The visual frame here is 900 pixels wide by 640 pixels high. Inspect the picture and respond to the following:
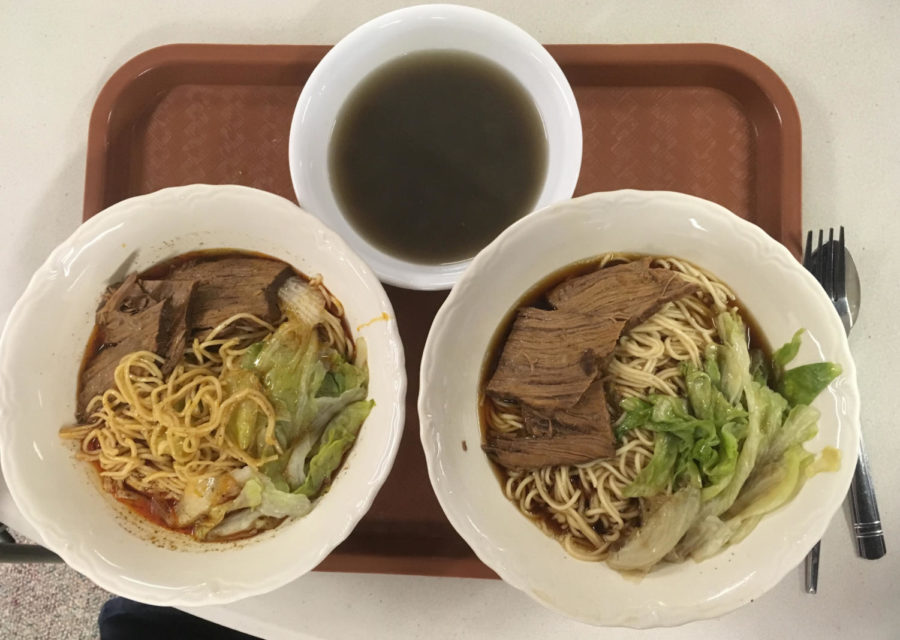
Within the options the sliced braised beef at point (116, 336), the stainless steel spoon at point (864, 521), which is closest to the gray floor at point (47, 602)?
the sliced braised beef at point (116, 336)

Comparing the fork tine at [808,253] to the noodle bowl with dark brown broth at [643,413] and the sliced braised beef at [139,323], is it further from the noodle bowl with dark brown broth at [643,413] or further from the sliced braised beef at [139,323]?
the sliced braised beef at [139,323]

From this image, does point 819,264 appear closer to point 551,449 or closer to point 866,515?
point 866,515

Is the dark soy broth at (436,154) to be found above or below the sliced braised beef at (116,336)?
above

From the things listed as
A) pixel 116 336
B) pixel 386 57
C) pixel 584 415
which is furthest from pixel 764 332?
pixel 116 336

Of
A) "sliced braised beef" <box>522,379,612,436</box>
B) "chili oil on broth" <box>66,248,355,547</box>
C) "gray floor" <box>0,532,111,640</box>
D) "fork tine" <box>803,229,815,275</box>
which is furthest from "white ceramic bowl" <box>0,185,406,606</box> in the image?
"gray floor" <box>0,532,111,640</box>

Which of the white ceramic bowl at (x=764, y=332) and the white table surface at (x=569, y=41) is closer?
the white ceramic bowl at (x=764, y=332)

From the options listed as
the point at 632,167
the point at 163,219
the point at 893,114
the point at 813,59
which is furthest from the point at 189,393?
the point at 893,114
